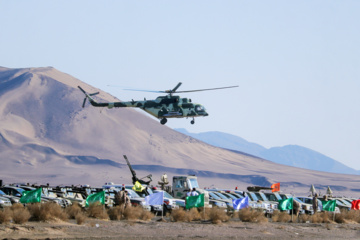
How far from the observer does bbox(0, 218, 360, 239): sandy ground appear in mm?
25711

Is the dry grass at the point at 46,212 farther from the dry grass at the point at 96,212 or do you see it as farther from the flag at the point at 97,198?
the flag at the point at 97,198

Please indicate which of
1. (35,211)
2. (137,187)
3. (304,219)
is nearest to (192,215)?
(137,187)

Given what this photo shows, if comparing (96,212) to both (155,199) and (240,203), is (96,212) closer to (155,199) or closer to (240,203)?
(155,199)

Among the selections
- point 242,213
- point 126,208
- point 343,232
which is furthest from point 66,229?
point 343,232

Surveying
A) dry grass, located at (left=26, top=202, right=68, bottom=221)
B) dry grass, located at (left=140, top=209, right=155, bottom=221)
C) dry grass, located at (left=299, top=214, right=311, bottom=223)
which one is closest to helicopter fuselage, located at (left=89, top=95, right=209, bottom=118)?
dry grass, located at (left=299, top=214, right=311, bottom=223)

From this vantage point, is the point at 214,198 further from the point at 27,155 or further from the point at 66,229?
the point at 27,155

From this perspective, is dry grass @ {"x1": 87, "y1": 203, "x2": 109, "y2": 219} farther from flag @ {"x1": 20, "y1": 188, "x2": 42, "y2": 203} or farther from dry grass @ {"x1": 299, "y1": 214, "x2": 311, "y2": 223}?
dry grass @ {"x1": 299, "y1": 214, "x2": 311, "y2": 223}

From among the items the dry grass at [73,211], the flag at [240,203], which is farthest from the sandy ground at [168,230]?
the dry grass at [73,211]

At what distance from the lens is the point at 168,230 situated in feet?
96.5

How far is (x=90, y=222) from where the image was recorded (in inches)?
1170

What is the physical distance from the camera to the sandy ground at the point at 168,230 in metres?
25.7

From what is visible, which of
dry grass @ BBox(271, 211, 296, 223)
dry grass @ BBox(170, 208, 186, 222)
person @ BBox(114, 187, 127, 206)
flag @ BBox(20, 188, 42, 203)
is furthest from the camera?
dry grass @ BBox(271, 211, 296, 223)

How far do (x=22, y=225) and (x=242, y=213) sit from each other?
12.2 meters

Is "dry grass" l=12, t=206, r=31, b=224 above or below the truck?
below
